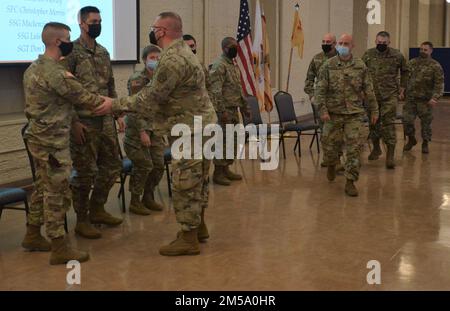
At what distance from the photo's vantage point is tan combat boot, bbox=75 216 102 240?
16.0 ft

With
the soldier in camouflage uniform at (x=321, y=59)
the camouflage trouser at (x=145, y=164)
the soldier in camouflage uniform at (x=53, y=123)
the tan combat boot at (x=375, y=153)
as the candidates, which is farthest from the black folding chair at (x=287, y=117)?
the soldier in camouflage uniform at (x=53, y=123)

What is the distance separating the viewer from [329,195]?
6461 millimetres

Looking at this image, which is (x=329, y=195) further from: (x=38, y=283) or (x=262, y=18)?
(x=262, y=18)

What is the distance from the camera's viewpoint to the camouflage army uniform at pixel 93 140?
4690mm

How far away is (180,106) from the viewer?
14.1ft

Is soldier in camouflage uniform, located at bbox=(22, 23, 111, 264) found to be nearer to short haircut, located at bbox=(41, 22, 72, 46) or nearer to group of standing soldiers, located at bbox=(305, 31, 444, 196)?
short haircut, located at bbox=(41, 22, 72, 46)

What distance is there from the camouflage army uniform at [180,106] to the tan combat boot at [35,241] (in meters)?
1.02

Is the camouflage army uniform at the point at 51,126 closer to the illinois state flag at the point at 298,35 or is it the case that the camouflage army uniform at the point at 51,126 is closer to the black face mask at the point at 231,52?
the black face mask at the point at 231,52

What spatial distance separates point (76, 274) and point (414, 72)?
6603 millimetres

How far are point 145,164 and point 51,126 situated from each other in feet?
4.69

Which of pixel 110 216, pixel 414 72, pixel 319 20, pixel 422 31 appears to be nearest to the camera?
pixel 110 216

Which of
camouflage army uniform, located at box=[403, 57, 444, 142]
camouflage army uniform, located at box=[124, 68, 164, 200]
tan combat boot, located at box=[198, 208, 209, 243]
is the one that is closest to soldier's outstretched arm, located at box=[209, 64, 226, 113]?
camouflage army uniform, located at box=[124, 68, 164, 200]
